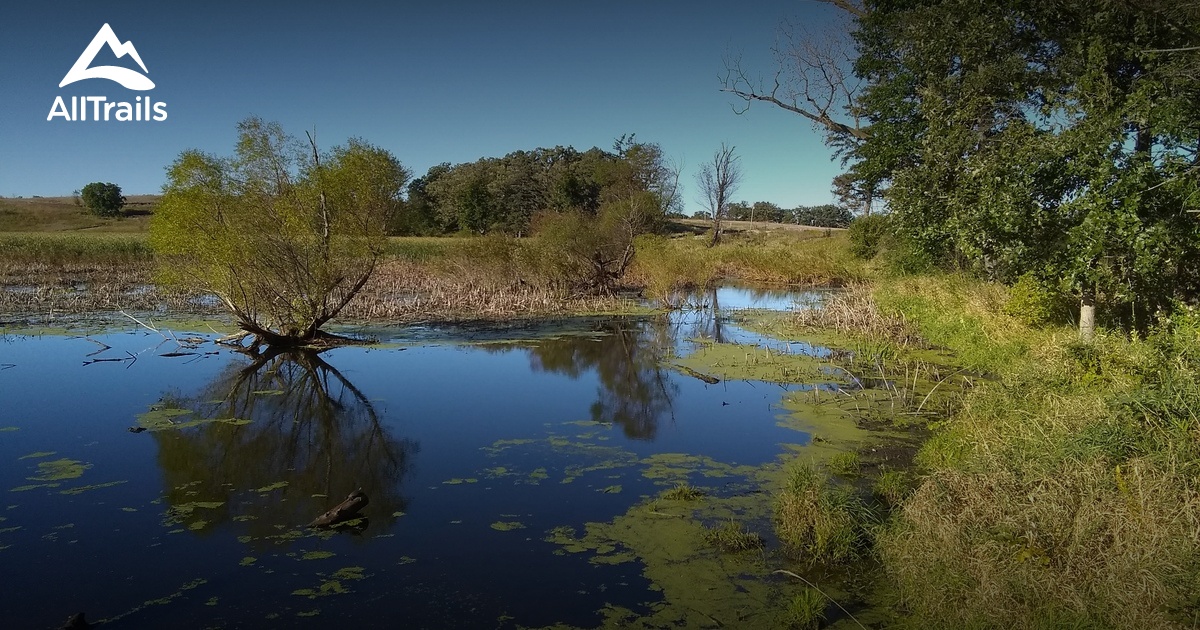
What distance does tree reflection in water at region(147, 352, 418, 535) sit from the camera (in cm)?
756

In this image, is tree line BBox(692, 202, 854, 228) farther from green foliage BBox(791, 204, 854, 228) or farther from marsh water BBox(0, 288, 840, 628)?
marsh water BBox(0, 288, 840, 628)

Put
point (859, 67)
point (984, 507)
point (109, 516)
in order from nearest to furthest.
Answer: point (984, 507)
point (109, 516)
point (859, 67)

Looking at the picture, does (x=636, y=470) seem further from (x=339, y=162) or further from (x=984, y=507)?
(x=339, y=162)

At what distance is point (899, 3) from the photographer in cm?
1997

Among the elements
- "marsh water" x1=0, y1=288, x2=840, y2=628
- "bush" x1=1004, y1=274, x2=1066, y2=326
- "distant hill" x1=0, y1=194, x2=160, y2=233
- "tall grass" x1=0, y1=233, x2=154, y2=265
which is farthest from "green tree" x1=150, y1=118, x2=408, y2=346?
"distant hill" x1=0, y1=194, x2=160, y2=233

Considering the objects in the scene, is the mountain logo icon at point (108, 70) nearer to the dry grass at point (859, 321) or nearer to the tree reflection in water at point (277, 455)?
the tree reflection in water at point (277, 455)

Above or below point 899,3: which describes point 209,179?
below

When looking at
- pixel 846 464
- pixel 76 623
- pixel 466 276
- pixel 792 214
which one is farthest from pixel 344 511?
pixel 792 214

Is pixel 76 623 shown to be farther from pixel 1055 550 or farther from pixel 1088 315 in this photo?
pixel 1088 315

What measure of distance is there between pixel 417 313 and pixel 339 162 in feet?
20.7

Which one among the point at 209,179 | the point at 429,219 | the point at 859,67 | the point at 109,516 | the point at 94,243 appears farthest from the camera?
the point at 429,219

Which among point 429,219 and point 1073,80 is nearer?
point 1073,80

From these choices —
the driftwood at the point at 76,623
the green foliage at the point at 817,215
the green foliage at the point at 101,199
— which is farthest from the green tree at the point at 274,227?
the green foliage at the point at 817,215

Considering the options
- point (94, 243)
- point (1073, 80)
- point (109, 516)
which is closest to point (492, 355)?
point (109, 516)
